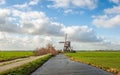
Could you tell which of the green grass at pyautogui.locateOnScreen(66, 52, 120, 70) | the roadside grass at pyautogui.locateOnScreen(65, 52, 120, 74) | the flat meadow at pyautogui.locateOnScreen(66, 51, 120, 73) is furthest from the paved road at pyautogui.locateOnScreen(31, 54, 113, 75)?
the green grass at pyautogui.locateOnScreen(66, 52, 120, 70)

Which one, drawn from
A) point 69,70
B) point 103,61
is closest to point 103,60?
point 103,61

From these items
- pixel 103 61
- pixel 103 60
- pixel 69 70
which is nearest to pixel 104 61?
pixel 103 61

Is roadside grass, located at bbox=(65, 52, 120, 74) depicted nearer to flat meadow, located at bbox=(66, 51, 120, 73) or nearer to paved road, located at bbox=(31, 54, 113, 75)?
flat meadow, located at bbox=(66, 51, 120, 73)

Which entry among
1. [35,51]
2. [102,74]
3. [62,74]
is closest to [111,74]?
[102,74]

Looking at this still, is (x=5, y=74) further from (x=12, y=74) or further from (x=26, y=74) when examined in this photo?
(x=26, y=74)

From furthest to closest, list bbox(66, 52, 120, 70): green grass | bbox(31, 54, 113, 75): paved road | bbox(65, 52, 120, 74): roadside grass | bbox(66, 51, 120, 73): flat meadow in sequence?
1. bbox(66, 52, 120, 70): green grass
2. bbox(66, 51, 120, 73): flat meadow
3. bbox(65, 52, 120, 74): roadside grass
4. bbox(31, 54, 113, 75): paved road

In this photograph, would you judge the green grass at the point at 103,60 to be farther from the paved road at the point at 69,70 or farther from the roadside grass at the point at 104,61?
the paved road at the point at 69,70

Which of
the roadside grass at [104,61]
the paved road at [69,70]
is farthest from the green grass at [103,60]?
the paved road at [69,70]

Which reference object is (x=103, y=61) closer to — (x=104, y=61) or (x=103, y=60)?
(x=104, y=61)

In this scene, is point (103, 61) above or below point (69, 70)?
above

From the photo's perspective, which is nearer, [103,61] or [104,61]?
[104,61]

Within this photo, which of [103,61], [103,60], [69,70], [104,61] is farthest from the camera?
[103,60]

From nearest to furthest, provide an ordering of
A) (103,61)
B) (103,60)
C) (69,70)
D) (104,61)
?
1. (69,70)
2. (104,61)
3. (103,61)
4. (103,60)

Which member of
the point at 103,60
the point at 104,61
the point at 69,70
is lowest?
the point at 69,70
